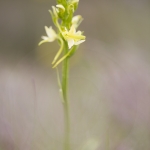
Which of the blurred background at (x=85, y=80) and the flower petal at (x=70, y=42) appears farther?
the blurred background at (x=85, y=80)

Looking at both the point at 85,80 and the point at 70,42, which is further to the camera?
the point at 85,80

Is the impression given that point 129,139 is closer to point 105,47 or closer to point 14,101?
point 14,101

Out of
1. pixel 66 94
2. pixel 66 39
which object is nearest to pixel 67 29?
pixel 66 39

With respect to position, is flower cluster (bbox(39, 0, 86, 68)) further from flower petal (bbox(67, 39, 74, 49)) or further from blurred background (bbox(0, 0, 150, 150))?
blurred background (bbox(0, 0, 150, 150))

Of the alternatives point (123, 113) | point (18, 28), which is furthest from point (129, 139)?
point (18, 28)

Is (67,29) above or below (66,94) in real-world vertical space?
above

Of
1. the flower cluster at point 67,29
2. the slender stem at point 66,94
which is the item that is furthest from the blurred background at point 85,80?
the flower cluster at point 67,29

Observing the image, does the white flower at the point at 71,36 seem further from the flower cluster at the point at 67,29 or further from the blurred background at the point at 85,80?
the blurred background at the point at 85,80

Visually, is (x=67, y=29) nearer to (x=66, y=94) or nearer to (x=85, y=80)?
(x=66, y=94)
